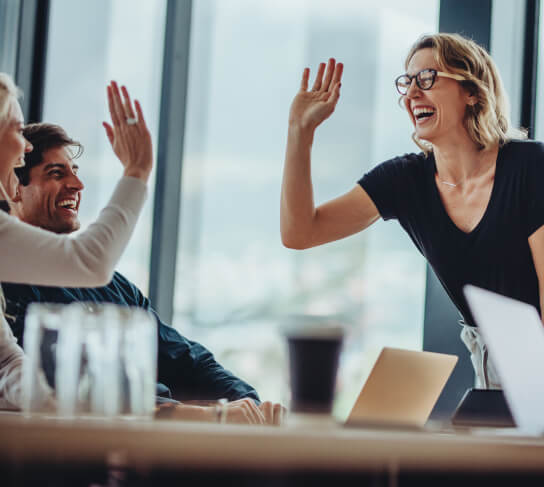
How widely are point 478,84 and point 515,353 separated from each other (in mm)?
1274

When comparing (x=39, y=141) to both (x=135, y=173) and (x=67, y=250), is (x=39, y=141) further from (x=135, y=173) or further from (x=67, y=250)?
(x=67, y=250)

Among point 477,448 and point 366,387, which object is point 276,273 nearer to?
point 366,387

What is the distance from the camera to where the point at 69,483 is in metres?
0.89

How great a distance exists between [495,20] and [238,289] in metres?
1.45

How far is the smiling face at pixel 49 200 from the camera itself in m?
2.12

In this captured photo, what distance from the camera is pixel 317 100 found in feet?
6.55

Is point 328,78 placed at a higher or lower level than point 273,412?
higher

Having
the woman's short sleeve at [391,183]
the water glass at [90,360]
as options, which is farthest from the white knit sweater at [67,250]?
the woman's short sleeve at [391,183]

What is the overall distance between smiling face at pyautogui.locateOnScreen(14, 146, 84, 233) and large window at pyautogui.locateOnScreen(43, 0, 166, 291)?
906 mm

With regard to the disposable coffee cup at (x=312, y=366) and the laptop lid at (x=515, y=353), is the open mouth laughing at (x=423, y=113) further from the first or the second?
the disposable coffee cup at (x=312, y=366)

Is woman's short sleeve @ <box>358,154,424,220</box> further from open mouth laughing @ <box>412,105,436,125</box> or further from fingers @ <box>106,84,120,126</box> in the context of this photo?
fingers @ <box>106,84,120,126</box>

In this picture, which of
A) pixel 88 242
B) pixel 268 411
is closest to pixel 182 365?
pixel 268 411

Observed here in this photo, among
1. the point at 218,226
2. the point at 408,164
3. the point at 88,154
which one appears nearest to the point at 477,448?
the point at 408,164

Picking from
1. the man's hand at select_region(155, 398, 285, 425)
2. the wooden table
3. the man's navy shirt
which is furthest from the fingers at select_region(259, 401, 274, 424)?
the wooden table
